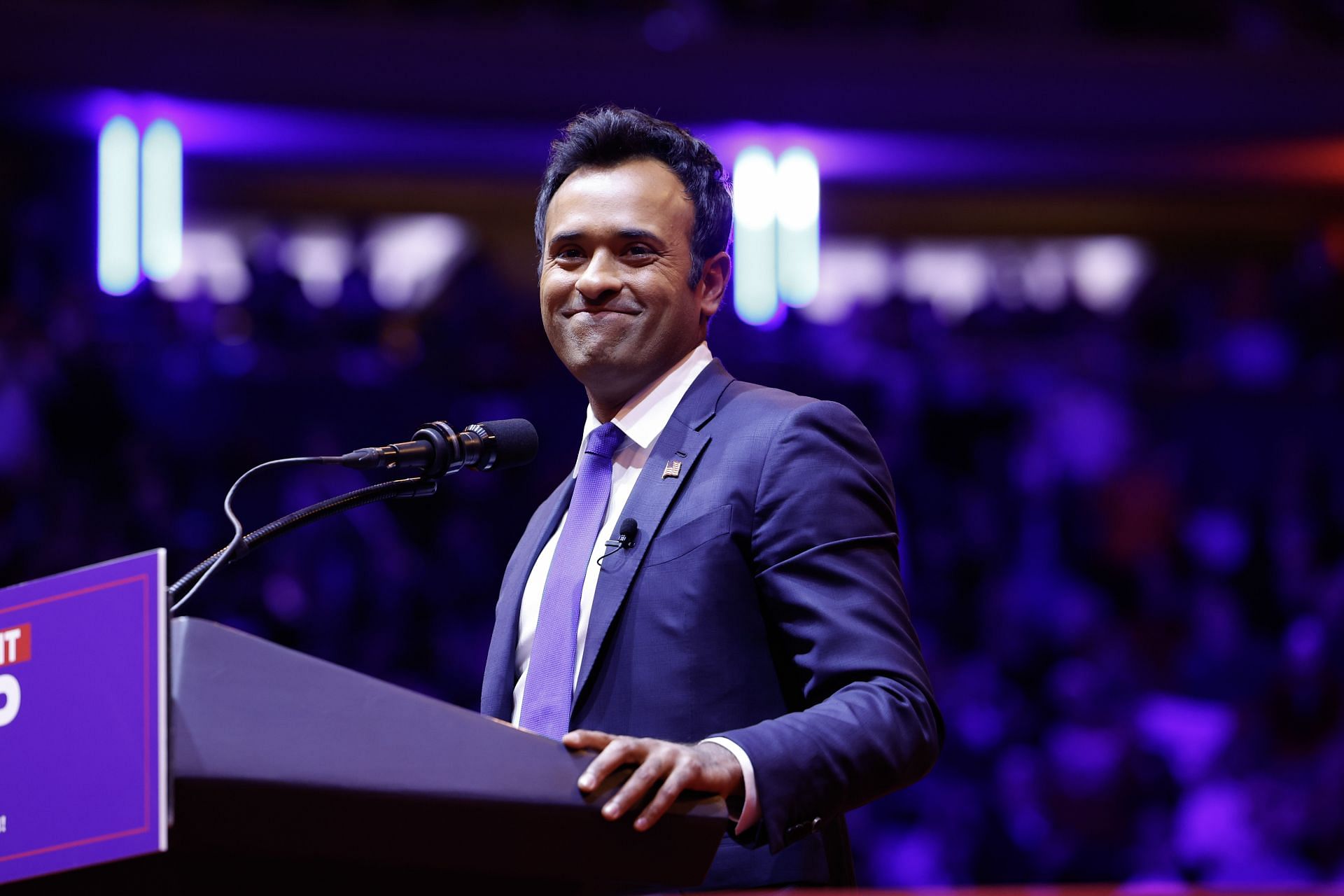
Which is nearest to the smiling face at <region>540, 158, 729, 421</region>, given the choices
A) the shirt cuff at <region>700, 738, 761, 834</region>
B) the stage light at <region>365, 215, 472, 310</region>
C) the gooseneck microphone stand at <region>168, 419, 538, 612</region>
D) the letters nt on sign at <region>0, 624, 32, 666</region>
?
the gooseneck microphone stand at <region>168, 419, 538, 612</region>

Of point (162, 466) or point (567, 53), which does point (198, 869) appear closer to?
point (162, 466)

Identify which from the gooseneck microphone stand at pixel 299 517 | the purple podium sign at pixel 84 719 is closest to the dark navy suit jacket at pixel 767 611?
the gooseneck microphone stand at pixel 299 517

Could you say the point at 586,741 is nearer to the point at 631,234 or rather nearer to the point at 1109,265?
the point at 631,234

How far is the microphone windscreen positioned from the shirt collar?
4.3 inches

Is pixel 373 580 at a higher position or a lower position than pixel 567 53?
lower

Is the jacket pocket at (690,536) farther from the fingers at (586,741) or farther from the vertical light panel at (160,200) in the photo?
the vertical light panel at (160,200)

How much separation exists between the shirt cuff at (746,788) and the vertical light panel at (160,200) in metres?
7.09

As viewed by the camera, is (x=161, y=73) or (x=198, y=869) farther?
(x=161, y=73)

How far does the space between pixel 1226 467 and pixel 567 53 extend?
3.88m

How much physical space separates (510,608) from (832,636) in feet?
1.56

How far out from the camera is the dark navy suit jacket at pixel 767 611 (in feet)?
4.40

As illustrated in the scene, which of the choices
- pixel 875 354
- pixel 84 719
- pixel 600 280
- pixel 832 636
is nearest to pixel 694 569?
pixel 832 636

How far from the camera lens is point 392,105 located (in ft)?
Answer: 24.9

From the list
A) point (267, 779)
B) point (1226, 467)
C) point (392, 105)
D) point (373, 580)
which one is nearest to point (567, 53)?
point (392, 105)
